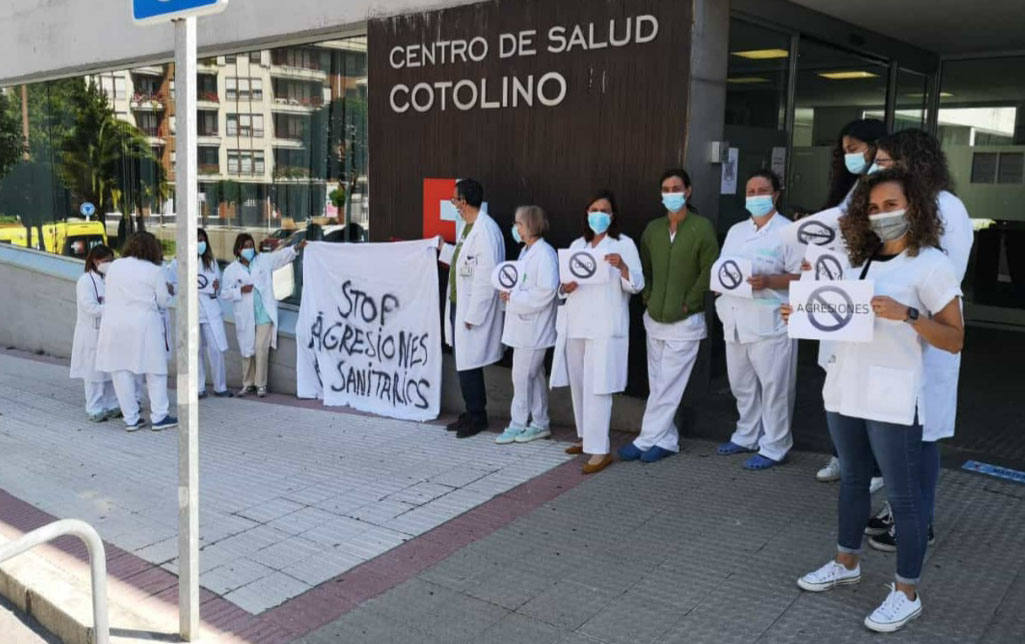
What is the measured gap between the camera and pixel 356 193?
Answer: 30.9 ft

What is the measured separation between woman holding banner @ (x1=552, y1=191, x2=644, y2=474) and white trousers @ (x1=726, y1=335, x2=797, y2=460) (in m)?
0.74

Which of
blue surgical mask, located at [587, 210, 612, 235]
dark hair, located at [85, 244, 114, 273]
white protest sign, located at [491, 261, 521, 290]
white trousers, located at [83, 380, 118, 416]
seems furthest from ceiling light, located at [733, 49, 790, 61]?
white trousers, located at [83, 380, 118, 416]

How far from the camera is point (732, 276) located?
564cm

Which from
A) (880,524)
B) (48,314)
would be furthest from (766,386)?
(48,314)

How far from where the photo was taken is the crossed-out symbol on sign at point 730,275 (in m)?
5.62

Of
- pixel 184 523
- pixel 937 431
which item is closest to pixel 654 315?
pixel 937 431

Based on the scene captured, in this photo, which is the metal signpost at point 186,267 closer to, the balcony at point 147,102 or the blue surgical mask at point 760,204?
the blue surgical mask at point 760,204

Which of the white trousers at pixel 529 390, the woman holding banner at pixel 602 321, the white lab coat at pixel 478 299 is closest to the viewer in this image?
the woman holding banner at pixel 602 321

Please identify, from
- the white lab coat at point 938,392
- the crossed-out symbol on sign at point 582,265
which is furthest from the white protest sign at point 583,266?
the white lab coat at point 938,392

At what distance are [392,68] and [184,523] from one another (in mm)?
5545

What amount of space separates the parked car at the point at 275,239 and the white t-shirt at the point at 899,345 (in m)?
7.67

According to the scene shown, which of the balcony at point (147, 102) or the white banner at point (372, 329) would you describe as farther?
the balcony at point (147, 102)

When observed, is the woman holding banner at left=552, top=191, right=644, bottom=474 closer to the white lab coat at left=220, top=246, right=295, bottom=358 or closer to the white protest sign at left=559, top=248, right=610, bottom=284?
the white protest sign at left=559, top=248, right=610, bottom=284

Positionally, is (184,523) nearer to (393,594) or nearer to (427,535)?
(393,594)
